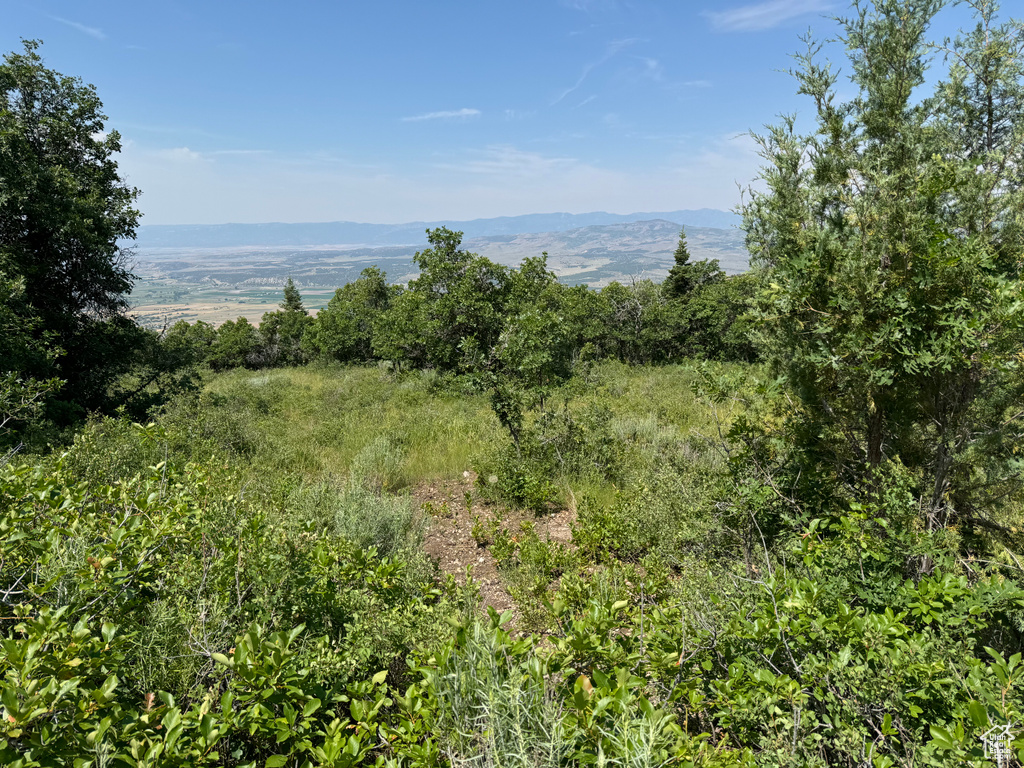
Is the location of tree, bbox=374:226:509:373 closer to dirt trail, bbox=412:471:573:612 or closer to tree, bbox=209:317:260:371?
dirt trail, bbox=412:471:573:612

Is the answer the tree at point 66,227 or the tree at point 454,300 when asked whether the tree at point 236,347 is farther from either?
the tree at point 454,300

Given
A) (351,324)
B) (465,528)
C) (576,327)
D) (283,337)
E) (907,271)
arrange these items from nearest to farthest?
1. (907,271)
2. (465,528)
3. (576,327)
4. (351,324)
5. (283,337)

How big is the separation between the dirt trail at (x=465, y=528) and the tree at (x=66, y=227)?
19.8ft

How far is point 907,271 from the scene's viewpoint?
9.90 feet

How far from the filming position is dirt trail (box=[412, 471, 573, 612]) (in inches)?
187

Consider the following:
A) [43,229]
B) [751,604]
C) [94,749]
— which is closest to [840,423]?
[751,604]

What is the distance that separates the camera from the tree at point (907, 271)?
2.82 metres

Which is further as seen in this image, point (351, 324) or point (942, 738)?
point (351, 324)

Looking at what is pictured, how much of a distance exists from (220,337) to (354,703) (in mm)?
25719

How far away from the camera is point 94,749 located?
1.41 m

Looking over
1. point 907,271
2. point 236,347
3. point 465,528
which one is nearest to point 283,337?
point 236,347

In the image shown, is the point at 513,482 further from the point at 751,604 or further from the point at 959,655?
Answer: the point at 959,655

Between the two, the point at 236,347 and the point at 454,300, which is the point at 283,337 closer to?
the point at 236,347

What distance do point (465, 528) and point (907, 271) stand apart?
481 centimetres
